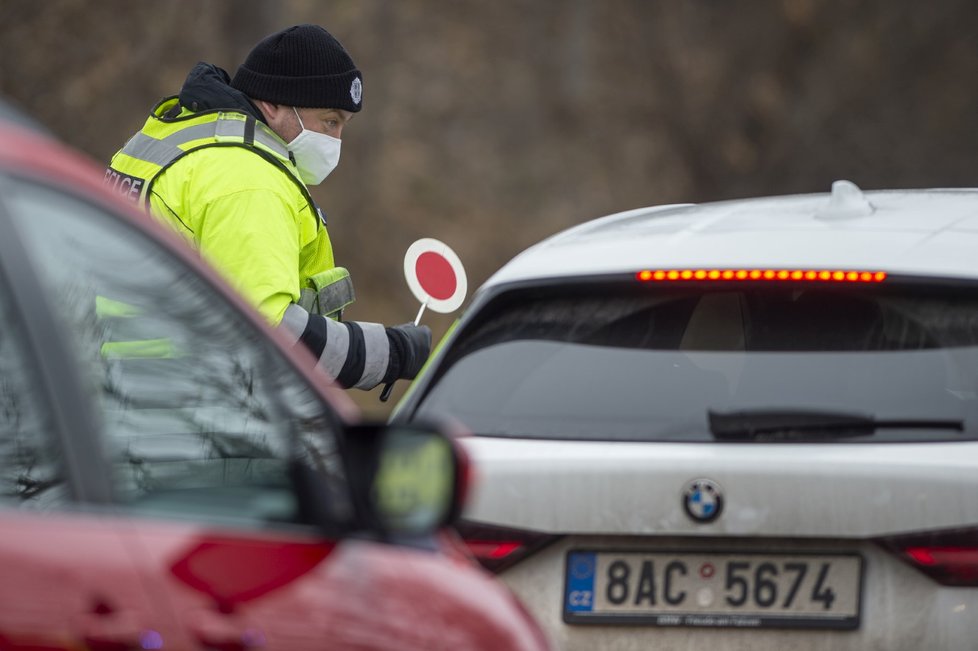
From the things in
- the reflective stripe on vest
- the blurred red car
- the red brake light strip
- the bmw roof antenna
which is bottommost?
the blurred red car

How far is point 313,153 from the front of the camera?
17.6 ft

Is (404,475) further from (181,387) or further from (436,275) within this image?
(436,275)

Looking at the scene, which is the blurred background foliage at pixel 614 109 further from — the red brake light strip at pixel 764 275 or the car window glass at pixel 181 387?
the car window glass at pixel 181 387

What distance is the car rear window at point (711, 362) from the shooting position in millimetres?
3574

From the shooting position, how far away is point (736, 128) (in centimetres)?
2928

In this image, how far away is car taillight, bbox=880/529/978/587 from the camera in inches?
133

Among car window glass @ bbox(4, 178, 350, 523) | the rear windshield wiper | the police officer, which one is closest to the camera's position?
car window glass @ bbox(4, 178, 350, 523)

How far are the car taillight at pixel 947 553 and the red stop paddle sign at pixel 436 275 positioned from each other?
2.31 meters

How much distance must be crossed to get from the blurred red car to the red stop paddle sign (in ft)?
9.39

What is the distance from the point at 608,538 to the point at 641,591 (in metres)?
0.13

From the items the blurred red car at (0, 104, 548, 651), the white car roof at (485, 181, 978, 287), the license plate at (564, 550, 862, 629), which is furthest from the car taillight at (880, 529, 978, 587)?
the blurred red car at (0, 104, 548, 651)

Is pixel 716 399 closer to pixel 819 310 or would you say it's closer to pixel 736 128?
pixel 819 310

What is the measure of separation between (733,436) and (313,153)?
2.25 m

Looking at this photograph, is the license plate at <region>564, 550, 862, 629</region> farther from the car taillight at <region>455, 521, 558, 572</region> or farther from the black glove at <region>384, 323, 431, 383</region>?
the black glove at <region>384, 323, 431, 383</region>
